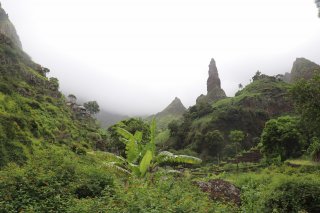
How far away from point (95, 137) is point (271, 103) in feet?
183

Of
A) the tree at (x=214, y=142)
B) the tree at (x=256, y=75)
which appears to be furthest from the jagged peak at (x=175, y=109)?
the tree at (x=214, y=142)

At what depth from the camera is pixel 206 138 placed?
65.0 m

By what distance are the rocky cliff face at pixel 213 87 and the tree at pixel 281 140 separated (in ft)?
278

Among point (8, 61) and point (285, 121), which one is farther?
point (8, 61)

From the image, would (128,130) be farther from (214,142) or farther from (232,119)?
(232,119)

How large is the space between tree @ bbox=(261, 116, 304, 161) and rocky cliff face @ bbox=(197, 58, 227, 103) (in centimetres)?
8466

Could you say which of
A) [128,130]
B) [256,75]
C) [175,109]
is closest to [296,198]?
[128,130]

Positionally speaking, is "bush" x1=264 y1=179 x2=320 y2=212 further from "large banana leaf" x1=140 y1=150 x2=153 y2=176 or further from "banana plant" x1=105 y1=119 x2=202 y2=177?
"banana plant" x1=105 y1=119 x2=202 y2=177

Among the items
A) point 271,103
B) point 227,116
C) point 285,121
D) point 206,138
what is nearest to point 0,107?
point 285,121

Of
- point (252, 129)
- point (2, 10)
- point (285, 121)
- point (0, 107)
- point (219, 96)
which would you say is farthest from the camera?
point (219, 96)

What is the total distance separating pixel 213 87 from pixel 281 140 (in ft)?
319

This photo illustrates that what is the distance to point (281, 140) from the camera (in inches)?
1700

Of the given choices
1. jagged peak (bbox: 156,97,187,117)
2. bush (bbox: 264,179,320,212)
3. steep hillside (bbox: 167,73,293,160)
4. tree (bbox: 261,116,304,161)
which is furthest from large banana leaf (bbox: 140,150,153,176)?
jagged peak (bbox: 156,97,187,117)

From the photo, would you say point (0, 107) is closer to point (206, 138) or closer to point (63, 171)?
point (63, 171)
